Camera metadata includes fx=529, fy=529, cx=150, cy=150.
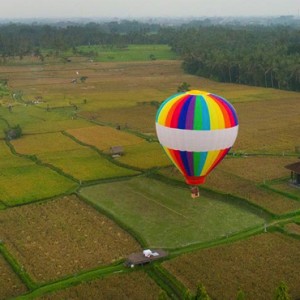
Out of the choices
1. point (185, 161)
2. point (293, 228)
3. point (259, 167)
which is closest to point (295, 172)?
point (259, 167)

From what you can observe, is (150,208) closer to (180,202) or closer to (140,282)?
(180,202)

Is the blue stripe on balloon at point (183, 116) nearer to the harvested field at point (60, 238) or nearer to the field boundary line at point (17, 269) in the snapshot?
the harvested field at point (60, 238)

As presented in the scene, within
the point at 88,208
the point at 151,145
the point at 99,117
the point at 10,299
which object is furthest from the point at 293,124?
the point at 10,299

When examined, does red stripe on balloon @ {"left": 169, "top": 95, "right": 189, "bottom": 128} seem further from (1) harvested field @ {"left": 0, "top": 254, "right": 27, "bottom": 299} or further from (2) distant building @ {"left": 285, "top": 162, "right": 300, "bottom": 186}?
(1) harvested field @ {"left": 0, "top": 254, "right": 27, "bottom": 299}

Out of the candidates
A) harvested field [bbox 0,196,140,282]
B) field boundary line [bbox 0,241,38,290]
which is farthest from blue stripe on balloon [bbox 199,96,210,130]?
field boundary line [bbox 0,241,38,290]

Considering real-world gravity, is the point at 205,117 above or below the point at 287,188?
above

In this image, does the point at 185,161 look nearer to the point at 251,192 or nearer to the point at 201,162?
the point at 201,162
